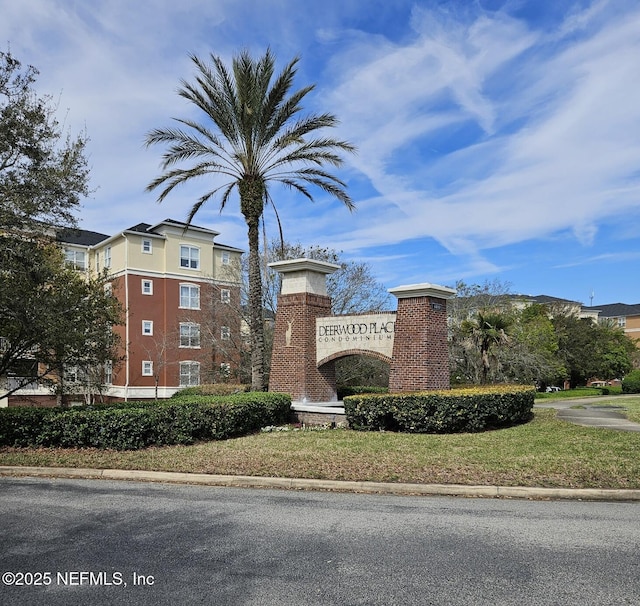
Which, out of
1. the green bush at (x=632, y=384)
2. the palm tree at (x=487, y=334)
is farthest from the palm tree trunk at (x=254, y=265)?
the green bush at (x=632, y=384)

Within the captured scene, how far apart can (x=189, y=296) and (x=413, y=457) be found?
3386 centimetres

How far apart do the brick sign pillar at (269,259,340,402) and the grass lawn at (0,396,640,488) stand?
16.0 ft

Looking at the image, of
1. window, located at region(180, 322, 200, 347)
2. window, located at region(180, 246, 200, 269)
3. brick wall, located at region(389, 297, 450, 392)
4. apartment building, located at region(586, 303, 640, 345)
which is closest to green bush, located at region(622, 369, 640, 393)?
window, located at region(180, 322, 200, 347)

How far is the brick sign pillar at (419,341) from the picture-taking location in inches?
645

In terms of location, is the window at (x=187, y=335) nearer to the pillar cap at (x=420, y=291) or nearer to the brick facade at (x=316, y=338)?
the brick facade at (x=316, y=338)

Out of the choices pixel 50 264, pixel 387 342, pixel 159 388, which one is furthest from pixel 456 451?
pixel 159 388

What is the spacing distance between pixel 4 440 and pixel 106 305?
4457 millimetres

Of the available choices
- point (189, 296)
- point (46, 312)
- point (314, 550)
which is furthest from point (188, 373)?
point (314, 550)

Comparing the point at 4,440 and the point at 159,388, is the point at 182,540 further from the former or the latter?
the point at 159,388

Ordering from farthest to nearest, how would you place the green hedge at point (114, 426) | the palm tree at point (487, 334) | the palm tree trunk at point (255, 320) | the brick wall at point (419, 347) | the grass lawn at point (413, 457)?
the palm tree at point (487, 334), the palm tree trunk at point (255, 320), the brick wall at point (419, 347), the green hedge at point (114, 426), the grass lawn at point (413, 457)

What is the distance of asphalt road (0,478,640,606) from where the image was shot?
476cm

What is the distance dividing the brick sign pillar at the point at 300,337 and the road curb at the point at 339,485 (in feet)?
29.6

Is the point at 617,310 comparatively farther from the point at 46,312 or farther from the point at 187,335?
the point at 46,312

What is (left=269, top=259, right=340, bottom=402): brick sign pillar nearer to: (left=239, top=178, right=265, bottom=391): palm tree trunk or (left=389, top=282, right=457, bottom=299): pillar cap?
(left=239, top=178, right=265, bottom=391): palm tree trunk
